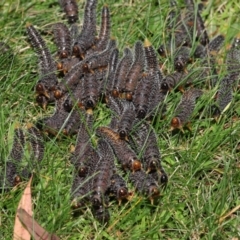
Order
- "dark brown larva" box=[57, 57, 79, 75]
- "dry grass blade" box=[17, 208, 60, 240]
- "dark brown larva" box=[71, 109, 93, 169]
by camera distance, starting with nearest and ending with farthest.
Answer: "dry grass blade" box=[17, 208, 60, 240], "dark brown larva" box=[71, 109, 93, 169], "dark brown larva" box=[57, 57, 79, 75]

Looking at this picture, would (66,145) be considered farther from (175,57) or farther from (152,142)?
(175,57)

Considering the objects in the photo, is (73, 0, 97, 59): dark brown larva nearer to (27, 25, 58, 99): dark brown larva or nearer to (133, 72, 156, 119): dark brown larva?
(27, 25, 58, 99): dark brown larva

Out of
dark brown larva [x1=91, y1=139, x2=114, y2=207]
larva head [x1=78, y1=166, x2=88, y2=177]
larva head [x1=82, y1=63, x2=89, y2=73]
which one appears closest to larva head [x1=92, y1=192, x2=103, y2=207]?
dark brown larva [x1=91, y1=139, x2=114, y2=207]

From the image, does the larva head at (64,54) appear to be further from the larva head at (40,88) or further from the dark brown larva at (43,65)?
the larva head at (40,88)

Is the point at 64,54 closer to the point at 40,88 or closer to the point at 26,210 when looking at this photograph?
the point at 40,88

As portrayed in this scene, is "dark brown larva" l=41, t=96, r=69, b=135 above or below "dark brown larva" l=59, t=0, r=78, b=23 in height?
below

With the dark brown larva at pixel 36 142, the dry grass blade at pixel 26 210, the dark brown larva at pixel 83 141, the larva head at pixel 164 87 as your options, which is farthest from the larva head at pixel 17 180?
the larva head at pixel 164 87

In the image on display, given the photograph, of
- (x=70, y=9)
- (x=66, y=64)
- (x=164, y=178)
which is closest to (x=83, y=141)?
(x=164, y=178)
